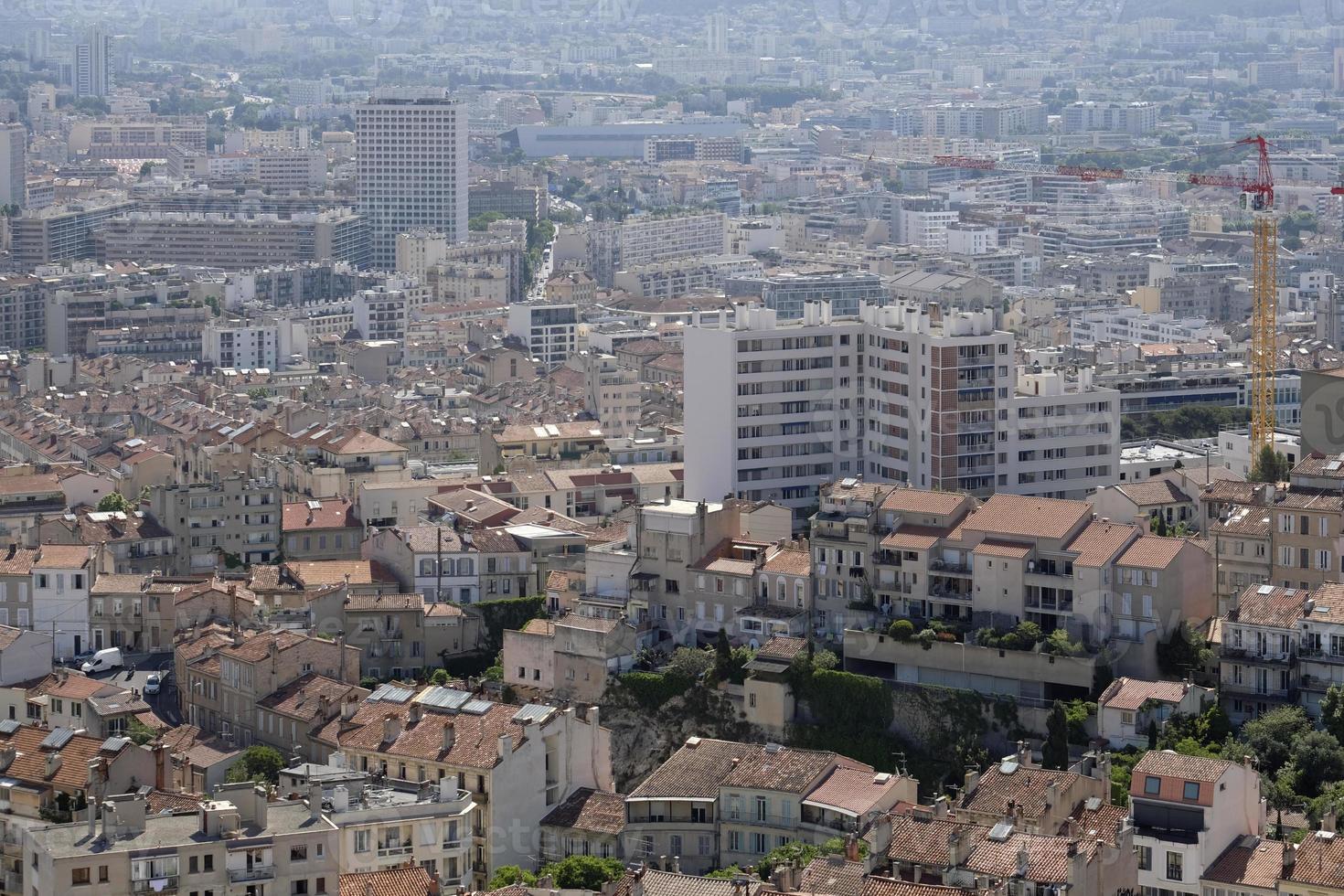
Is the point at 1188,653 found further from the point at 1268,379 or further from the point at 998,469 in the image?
the point at 1268,379

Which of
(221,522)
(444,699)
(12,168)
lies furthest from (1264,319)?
(12,168)

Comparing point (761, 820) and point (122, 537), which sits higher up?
point (122, 537)

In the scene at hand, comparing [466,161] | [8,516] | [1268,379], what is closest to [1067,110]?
[466,161]

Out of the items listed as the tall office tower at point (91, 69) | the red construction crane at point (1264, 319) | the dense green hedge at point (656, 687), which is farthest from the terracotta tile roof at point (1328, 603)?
the tall office tower at point (91, 69)

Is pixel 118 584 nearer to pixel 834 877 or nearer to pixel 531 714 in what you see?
pixel 531 714

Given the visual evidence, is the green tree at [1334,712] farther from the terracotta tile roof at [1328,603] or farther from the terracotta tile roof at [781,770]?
the terracotta tile roof at [781,770]

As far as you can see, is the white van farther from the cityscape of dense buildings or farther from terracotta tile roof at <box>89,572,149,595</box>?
terracotta tile roof at <box>89,572,149,595</box>

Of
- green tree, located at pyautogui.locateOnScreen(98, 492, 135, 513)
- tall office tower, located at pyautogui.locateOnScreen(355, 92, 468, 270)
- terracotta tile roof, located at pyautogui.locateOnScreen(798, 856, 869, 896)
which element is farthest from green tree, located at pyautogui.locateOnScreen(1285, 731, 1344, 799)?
tall office tower, located at pyautogui.locateOnScreen(355, 92, 468, 270)
